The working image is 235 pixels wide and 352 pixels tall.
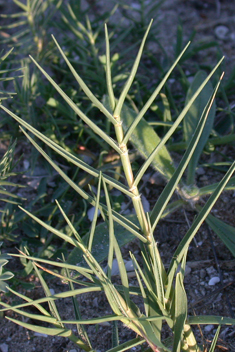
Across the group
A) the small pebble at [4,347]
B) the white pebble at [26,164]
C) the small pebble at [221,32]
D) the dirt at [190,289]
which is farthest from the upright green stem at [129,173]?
the small pebble at [221,32]

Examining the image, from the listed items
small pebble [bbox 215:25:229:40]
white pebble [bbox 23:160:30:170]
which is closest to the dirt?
white pebble [bbox 23:160:30:170]

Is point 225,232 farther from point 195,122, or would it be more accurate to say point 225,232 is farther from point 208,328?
point 195,122

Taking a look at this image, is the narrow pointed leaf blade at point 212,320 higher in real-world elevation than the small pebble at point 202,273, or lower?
higher

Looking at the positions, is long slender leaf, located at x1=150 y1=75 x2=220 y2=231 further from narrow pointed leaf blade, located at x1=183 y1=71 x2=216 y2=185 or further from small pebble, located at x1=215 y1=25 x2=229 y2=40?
small pebble, located at x1=215 y1=25 x2=229 y2=40

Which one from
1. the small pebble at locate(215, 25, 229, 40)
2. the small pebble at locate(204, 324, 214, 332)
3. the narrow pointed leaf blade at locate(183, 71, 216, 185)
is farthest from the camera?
the small pebble at locate(215, 25, 229, 40)

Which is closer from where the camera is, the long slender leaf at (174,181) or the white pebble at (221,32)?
the long slender leaf at (174,181)

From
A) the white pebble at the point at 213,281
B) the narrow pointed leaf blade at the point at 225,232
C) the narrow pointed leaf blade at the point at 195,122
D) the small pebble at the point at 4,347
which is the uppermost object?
the narrow pointed leaf blade at the point at 195,122

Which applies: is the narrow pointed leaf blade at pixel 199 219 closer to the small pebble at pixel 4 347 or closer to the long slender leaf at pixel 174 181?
the long slender leaf at pixel 174 181

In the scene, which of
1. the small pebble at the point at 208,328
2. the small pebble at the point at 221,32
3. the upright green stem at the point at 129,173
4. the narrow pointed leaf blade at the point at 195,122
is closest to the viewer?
the upright green stem at the point at 129,173

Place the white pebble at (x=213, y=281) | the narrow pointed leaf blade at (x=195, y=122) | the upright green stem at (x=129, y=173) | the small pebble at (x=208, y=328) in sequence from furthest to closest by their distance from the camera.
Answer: the narrow pointed leaf blade at (x=195, y=122), the white pebble at (x=213, y=281), the small pebble at (x=208, y=328), the upright green stem at (x=129, y=173)

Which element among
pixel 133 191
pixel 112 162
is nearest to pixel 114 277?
pixel 112 162

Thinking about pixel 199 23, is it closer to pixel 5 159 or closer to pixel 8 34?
pixel 8 34

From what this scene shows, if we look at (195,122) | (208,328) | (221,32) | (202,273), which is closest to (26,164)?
(195,122)

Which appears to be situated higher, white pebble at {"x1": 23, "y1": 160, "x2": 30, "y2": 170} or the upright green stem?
the upright green stem
